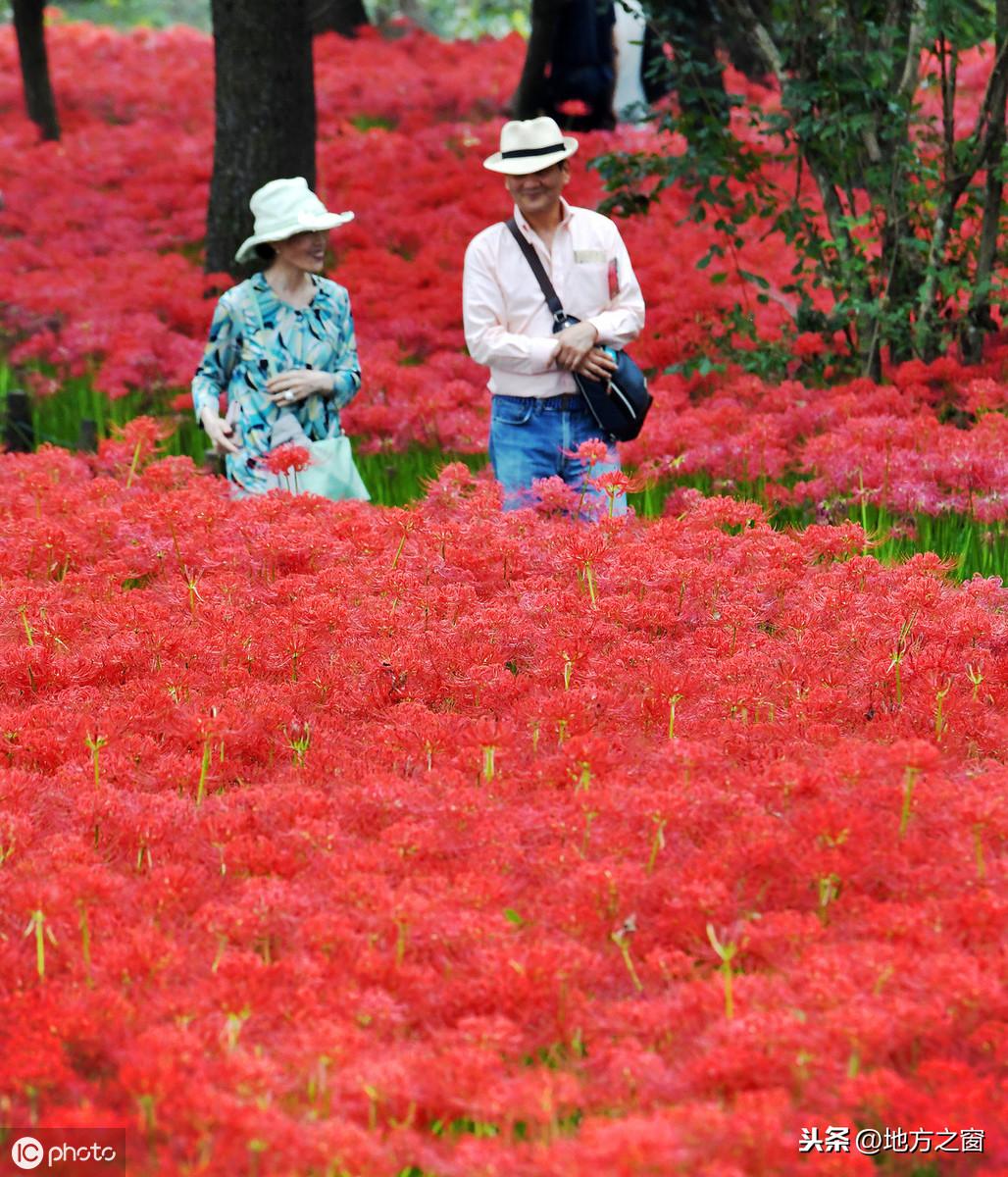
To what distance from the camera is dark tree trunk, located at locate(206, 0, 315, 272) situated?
11242mm

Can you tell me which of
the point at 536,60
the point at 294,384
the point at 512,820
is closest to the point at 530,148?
the point at 294,384

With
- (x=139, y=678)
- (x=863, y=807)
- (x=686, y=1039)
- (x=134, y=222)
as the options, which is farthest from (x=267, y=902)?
(x=134, y=222)

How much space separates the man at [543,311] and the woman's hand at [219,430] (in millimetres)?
1033

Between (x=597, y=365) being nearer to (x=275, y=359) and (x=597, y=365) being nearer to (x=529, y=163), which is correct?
(x=529, y=163)

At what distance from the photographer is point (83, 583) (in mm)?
5723

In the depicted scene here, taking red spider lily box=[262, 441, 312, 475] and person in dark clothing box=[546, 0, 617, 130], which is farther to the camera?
person in dark clothing box=[546, 0, 617, 130]

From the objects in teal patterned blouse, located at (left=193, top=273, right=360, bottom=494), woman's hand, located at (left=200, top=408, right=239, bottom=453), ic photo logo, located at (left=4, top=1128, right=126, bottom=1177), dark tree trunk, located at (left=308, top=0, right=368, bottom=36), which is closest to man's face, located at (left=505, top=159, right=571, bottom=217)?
teal patterned blouse, located at (left=193, top=273, right=360, bottom=494)

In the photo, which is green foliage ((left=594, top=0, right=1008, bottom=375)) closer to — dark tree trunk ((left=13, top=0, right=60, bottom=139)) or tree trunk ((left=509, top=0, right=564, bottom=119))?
tree trunk ((left=509, top=0, right=564, bottom=119))

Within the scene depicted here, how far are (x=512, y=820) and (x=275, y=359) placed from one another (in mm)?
3332

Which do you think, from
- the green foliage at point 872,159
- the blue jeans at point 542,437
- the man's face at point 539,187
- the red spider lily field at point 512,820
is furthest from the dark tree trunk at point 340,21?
the blue jeans at point 542,437

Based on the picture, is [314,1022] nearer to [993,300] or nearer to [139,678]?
[139,678]

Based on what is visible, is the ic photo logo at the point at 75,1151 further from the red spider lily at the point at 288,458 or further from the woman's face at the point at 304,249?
Result: the woman's face at the point at 304,249

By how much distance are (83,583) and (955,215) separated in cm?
616

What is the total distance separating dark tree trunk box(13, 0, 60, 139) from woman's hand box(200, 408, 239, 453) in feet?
38.7
